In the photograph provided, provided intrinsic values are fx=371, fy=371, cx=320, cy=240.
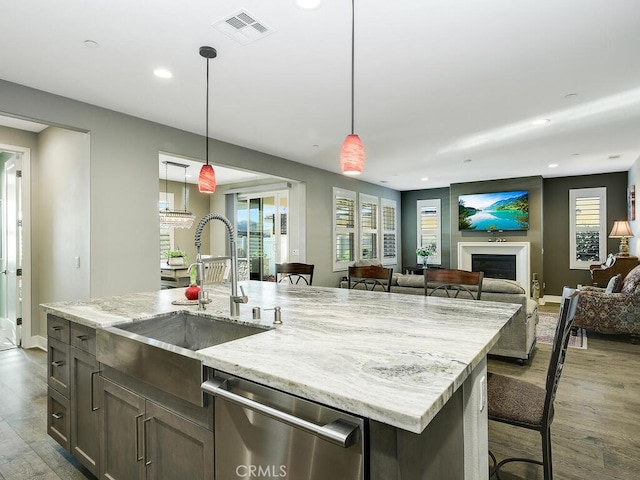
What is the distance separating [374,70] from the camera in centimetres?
283

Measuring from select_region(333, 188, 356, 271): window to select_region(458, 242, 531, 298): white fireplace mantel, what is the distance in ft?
8.64

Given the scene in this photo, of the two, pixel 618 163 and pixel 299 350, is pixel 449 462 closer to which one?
pixel 299 350

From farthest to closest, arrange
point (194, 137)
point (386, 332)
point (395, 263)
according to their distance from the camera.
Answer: point (395, 263) < point (194, 137) < point (386, 332)

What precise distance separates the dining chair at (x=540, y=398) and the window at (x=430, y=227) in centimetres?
754

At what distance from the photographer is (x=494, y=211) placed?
781cm

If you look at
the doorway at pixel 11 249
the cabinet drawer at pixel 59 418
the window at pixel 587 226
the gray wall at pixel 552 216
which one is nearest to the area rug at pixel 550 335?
the gray wall at pixel 552 216

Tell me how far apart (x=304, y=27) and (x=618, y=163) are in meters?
6.54

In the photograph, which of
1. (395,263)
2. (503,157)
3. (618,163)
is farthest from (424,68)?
(395,263)

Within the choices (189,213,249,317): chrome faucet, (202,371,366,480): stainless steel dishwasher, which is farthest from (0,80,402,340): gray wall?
(202,371,366,480): stainless steel dishwasher

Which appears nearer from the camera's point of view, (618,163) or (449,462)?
(449,462)

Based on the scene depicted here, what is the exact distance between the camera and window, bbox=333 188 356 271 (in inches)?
273

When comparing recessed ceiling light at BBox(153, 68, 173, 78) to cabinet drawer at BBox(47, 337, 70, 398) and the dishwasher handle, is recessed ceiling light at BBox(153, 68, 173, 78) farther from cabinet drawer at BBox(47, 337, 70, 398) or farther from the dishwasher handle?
the dishwasher handle

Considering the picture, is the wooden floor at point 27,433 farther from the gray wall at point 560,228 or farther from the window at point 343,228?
the gray wall at point 560,228

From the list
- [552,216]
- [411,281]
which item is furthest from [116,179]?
[552,216]
